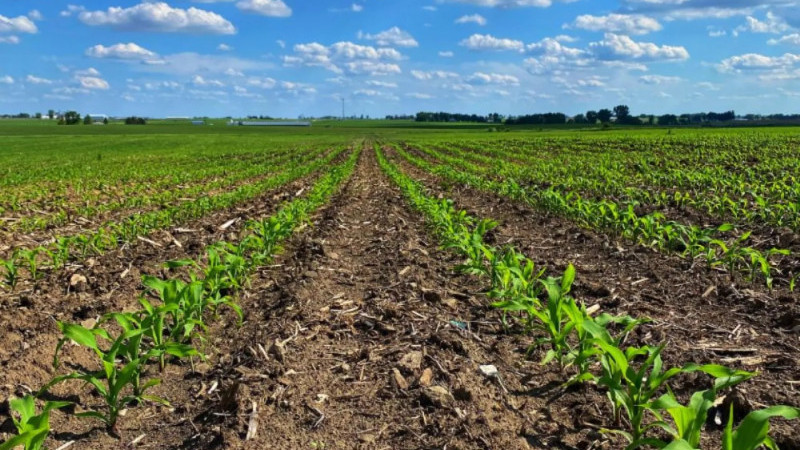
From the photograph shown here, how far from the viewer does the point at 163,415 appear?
3.48 metres

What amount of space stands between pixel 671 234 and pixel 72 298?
22.8ft

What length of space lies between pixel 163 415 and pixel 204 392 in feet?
1.08

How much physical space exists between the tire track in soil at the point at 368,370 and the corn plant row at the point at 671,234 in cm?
275

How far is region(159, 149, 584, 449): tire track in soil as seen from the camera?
3043 millimetres

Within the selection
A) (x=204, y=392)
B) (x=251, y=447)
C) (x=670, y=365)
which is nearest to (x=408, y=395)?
(x=251, y=447)

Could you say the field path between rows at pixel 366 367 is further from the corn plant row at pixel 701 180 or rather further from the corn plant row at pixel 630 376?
the corn plant row at pixel 701 180

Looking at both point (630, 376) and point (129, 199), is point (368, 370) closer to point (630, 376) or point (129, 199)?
point (630, 376)

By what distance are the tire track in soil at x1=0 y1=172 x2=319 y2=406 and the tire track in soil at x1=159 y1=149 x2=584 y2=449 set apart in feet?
4.27

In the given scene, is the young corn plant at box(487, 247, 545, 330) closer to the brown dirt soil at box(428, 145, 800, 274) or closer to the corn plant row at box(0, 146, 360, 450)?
the corn plant row at box(0, 146, 360, 450)

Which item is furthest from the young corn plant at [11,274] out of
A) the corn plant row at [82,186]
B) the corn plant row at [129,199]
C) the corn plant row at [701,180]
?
the corn plant row at [701,180]

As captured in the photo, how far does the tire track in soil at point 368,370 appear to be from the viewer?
304 cm

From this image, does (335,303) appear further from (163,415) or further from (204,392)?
(163,415)

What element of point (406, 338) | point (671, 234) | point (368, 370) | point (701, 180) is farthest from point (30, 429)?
point (701, 180)

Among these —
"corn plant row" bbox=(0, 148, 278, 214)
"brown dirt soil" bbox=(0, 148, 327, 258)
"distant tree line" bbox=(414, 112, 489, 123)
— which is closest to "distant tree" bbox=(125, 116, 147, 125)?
"distant tree line" bbox=(414, 112, 489, 123)
